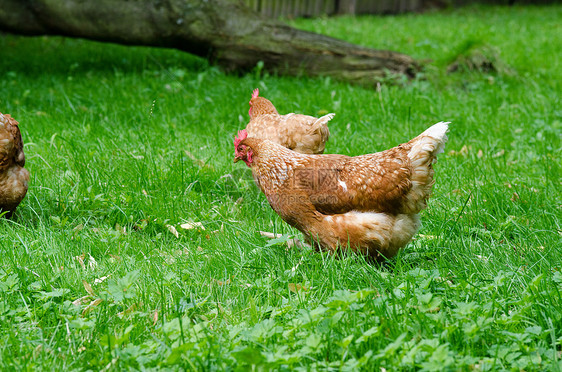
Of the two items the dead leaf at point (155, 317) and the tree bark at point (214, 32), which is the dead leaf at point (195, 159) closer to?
the dead leaf at point (155, 317)

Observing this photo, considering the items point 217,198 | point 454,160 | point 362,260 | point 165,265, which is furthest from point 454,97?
point 165,265

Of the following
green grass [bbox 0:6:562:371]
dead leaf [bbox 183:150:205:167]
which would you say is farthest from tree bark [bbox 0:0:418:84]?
dead leaf [bbox 183:150:205:167]

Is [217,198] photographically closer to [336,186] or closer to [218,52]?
[336,186]

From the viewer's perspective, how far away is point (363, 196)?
341cm

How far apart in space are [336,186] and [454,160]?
2.12 meters

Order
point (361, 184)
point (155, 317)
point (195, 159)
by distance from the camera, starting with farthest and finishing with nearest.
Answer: point (195, 159) → point (361, 184) → point (155, 317)

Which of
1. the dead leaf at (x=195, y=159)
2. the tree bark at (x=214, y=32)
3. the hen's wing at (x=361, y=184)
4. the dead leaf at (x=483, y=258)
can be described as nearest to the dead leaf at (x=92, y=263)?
the hen's wing at (x=361, y=184)

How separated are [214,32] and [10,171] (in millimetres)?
4816

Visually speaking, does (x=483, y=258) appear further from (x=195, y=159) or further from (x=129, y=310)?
(x=195, y=159)

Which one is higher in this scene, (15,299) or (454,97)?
(454,97)

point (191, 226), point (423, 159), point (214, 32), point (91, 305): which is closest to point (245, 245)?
point (191, 226)

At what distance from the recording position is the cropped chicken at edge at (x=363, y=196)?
11.0ft

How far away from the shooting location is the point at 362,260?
10.7 feet

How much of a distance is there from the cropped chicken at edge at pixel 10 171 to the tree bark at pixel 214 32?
172 inches
